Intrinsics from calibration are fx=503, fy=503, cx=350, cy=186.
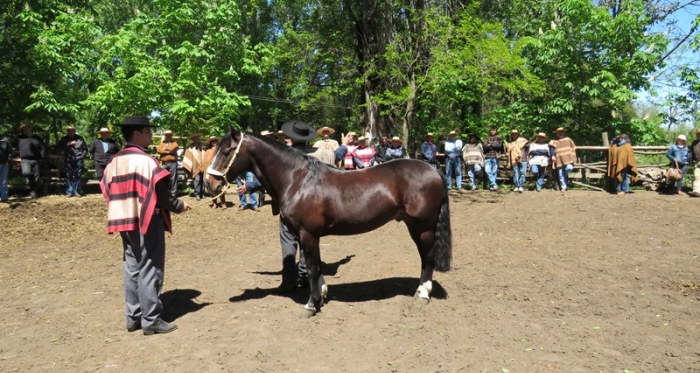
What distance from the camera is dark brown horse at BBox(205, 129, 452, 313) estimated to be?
555 cm

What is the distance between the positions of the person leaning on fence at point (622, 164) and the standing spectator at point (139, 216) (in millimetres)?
12916

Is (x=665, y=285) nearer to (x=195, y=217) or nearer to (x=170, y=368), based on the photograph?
(x=170, y=368)

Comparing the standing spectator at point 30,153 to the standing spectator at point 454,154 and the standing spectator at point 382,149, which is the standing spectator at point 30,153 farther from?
the standing spectator at point 454,154

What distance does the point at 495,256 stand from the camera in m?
7.79

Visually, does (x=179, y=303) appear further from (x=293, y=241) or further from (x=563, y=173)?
(x=563, y=173)

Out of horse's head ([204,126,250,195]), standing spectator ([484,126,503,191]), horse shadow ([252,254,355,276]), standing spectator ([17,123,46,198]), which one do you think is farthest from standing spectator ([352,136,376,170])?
standing spectator ([17,123,46,198])

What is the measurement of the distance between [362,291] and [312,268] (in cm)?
102

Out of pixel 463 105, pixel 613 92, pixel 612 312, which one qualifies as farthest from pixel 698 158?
pixel 612 312

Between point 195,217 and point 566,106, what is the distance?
12.6 metres

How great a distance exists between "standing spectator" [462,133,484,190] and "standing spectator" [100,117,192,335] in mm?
11556

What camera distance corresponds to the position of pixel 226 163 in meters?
5.58

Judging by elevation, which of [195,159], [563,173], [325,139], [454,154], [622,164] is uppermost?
[325,139]

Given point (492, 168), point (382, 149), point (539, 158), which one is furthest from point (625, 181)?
point (382, 149)

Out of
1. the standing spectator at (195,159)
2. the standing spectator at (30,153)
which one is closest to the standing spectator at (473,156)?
the standing spectator at (195,159)
